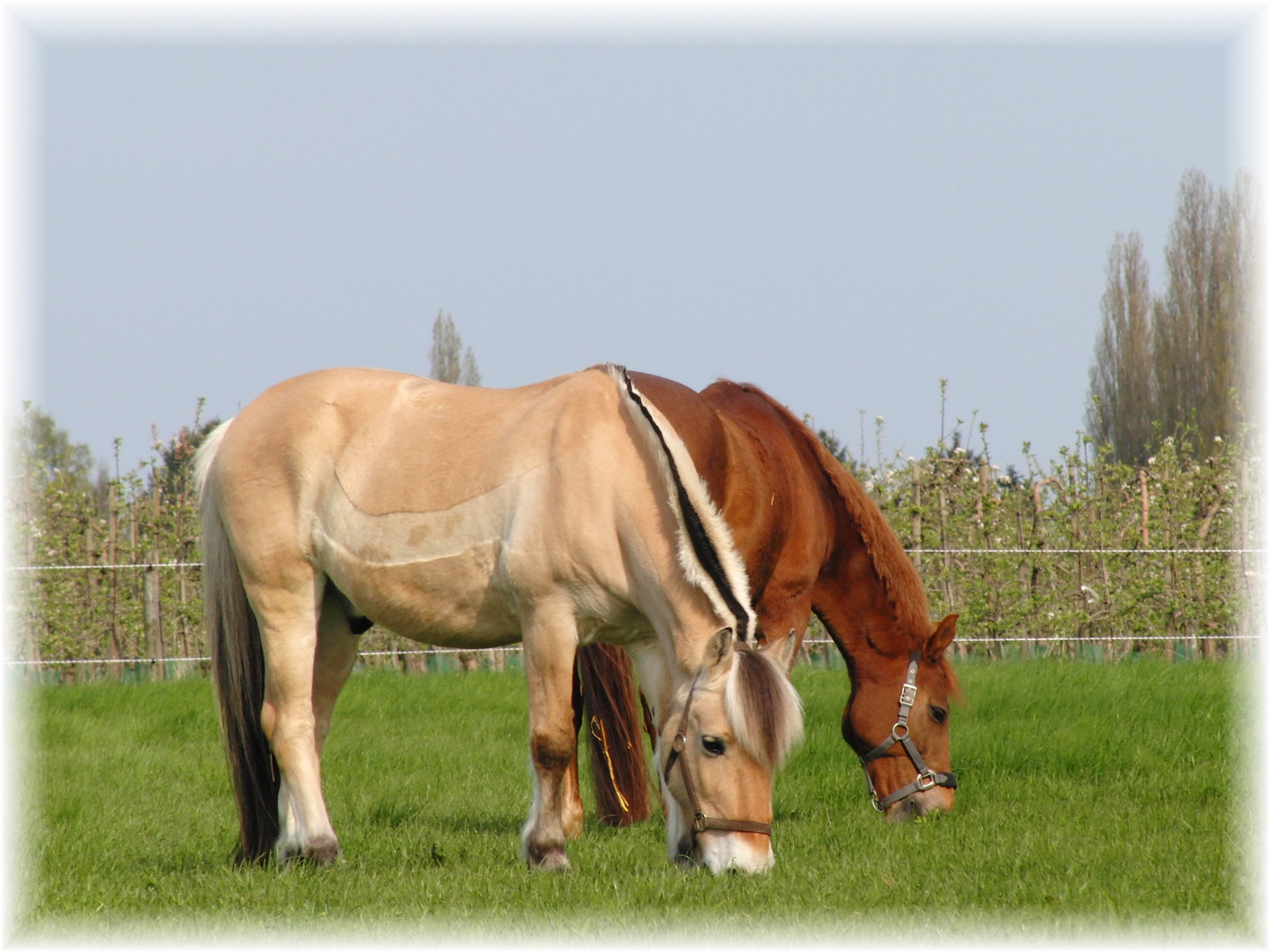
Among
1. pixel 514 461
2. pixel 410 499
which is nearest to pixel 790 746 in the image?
pixel 514 461

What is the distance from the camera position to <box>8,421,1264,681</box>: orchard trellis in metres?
12.3

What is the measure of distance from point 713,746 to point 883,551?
237 cm

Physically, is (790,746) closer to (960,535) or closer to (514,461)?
(514,461)

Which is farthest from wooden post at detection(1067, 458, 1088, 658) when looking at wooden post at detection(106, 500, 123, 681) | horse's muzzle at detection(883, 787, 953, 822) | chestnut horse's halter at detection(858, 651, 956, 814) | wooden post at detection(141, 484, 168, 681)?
wooden post at detection(106, 500, 123, 681)

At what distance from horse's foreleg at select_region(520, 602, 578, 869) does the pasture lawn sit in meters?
0.13

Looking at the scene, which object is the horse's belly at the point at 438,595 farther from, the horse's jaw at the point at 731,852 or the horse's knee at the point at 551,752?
the horse's jaw at the point at 731,852

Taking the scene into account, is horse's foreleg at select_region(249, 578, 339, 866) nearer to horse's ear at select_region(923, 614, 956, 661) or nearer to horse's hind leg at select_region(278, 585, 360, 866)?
horse's hind leg at select_region(278, 585, 360, 866)

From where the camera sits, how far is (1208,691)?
871 cm

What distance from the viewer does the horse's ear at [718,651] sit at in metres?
4.45

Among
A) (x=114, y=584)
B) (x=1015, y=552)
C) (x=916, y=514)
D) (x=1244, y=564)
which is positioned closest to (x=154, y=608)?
(x=114, y=584)

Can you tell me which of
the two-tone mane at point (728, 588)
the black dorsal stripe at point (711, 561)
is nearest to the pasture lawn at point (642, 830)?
the two-tone mane at point (728, 588)

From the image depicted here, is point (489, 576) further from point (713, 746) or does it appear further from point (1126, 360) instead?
point (1126, 360)

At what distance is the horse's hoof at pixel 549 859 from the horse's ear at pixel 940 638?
247 cm

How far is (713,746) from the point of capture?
4488 millimetres
